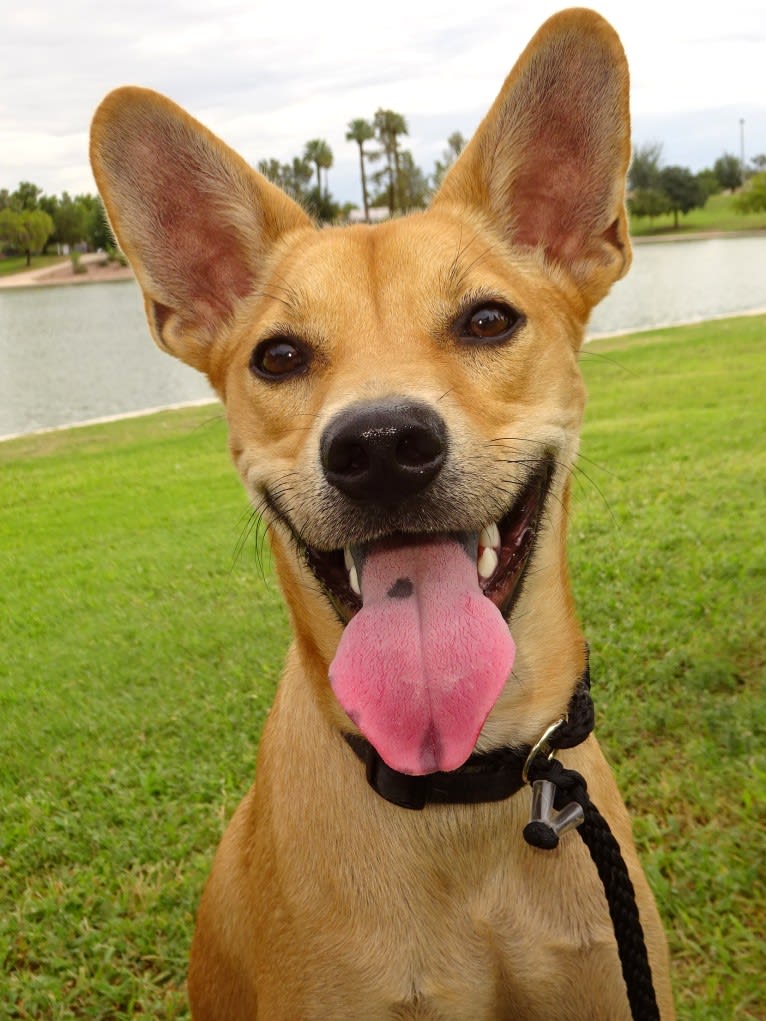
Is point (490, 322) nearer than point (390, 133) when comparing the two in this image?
Yes

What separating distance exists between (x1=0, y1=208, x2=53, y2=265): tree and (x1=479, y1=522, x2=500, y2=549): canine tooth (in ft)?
375

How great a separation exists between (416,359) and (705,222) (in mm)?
99896

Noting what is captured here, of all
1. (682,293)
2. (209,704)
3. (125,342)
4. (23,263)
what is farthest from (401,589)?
(23,263)

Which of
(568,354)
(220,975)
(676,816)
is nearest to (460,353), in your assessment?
(568,354)

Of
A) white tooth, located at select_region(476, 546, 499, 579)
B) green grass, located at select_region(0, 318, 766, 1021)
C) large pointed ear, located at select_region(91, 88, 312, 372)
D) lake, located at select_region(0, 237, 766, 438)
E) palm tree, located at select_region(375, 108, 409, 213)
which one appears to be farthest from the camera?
palm tree, located at select_region(375, 108, 409, 213)

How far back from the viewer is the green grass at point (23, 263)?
10510 cm

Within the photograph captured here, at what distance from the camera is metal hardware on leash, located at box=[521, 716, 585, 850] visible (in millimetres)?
2371

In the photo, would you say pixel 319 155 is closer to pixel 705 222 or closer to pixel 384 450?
pixel 705 222

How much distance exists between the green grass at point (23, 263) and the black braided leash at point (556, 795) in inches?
4295

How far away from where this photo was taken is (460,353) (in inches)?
106

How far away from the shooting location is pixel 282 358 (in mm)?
2857

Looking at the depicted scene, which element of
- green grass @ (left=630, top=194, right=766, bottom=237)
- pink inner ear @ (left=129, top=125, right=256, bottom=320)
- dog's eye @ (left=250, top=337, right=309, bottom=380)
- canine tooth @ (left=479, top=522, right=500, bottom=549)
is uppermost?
green grass @ (left=630, top=194, right=766, bottom=237)

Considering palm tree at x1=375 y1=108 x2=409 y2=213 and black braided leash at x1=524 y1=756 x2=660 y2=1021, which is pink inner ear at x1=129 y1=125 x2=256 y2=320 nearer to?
black braided leash at x1=524 y1=756 x2=660 y2=1021

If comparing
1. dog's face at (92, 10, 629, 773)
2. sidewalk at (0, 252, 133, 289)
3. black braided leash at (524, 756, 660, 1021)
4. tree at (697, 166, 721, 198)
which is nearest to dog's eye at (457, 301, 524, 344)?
dog's face at (92, 10, 629, 773)
